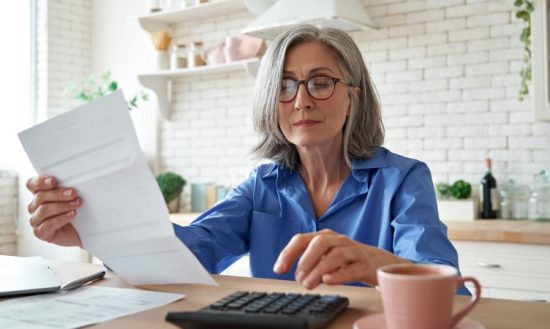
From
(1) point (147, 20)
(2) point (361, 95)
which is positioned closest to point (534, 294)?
(2) point (361, 95)

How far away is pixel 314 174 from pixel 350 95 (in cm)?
27

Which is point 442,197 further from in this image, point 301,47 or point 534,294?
point 301,47

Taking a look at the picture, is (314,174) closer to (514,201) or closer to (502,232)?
(502,232)

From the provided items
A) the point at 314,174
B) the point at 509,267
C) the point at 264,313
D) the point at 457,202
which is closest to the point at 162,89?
the point at 457,202

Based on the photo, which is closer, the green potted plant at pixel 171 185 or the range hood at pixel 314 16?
the range hood at pixel 314 16

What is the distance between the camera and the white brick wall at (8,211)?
5.01 meters

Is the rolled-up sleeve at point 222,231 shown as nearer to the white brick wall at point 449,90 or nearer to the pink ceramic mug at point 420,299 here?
the pink ceramic mug at point 420,299

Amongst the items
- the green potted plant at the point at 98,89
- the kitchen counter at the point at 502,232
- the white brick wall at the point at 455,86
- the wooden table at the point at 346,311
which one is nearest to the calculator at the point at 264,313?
the wooden table at the point at 346,311

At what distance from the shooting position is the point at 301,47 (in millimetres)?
1905

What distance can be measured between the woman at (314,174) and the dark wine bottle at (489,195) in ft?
5.59

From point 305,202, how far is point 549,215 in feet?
6.67

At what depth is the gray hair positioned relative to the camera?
1900mm

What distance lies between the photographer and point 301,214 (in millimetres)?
1867

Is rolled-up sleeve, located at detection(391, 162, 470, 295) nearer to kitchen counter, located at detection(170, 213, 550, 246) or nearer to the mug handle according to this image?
the mug handle
